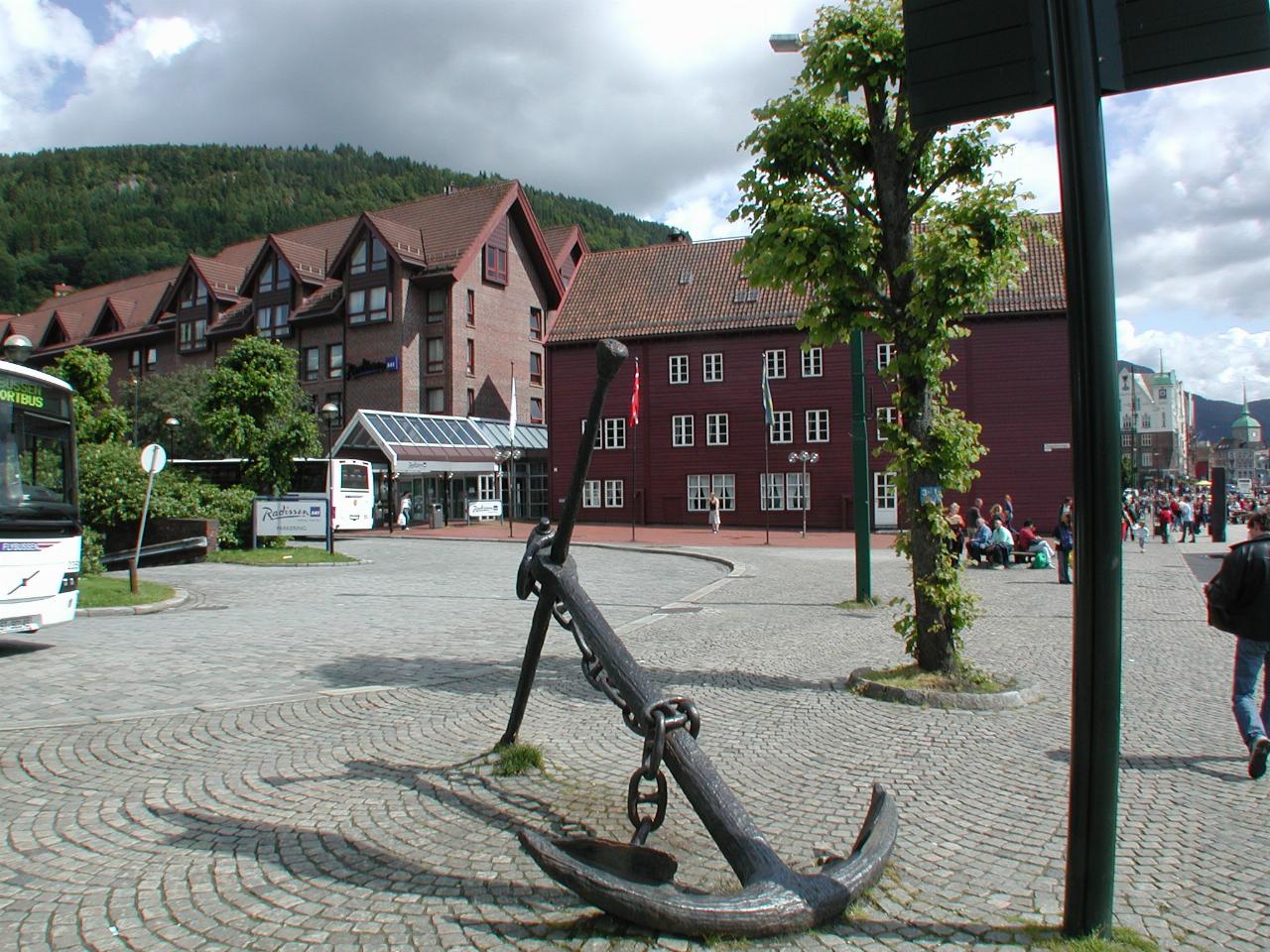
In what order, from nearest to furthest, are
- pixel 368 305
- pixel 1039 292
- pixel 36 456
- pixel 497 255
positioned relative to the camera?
Result: pixel 36 456 < pixel 1039 292 < pixel 368 305 < pixel 497 255

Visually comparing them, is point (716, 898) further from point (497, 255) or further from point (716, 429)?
point (497, 255)

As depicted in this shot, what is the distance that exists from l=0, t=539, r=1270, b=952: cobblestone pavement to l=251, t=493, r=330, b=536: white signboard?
1392 cm

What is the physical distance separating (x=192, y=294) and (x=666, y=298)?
35.6 metres

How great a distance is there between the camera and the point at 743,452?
4194 cm

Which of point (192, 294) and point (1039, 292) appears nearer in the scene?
point (1039, 292)

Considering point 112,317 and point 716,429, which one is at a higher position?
point 112,317

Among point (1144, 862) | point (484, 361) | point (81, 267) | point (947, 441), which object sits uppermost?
point (81, 267)

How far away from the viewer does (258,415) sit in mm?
28672

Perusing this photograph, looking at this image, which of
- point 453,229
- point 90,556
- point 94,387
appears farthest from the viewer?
point 453,229

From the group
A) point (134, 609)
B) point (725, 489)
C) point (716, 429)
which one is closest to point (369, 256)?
point (716, 429)

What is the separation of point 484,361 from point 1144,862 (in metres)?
49.5

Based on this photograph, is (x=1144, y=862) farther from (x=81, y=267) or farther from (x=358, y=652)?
(x=81, y=267)

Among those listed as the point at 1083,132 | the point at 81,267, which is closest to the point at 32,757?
the point at 1083,132

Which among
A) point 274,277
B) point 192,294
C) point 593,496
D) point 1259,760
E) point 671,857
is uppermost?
point 192,294
